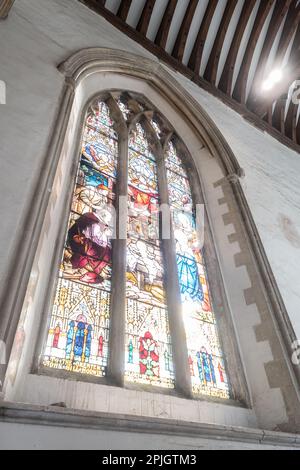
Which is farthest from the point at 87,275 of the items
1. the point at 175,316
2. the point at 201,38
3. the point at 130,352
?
the point at 201,38

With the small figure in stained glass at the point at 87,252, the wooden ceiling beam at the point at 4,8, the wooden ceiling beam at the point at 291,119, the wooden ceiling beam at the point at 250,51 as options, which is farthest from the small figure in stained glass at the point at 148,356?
→ the wooden ceiling beam at the point at 291,119

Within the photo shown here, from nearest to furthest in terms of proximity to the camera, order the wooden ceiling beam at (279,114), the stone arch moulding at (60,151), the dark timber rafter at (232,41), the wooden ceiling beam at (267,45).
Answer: the stone arch moulding at (60,151) → the dark timber rafter at (232,41) → the wooden ceiling beam at (267,45) → the wooden ceiling beam at (279,114)

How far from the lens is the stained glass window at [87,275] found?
76.5 inches

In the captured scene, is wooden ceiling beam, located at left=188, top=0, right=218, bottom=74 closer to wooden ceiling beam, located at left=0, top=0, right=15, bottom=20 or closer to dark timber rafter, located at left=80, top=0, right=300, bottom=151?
dark timber rafter, located at left=80, top=0, right=300, bottom=151

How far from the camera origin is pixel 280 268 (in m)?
3.34

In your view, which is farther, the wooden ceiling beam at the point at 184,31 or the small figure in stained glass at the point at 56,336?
the wooden ceiling beam at the point at 184,31

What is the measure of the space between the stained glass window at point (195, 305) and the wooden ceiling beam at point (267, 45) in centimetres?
316

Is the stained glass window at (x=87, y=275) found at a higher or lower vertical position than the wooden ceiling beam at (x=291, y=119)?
lower

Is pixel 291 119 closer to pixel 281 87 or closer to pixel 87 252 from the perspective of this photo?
pixel 281 87

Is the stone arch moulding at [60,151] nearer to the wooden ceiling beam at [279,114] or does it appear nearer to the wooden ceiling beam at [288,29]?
the wooden ceiling beam at [288,29]

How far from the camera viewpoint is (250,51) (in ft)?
18.4

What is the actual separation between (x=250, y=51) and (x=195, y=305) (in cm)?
475

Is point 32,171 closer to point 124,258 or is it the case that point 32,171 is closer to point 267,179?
point 124,258
